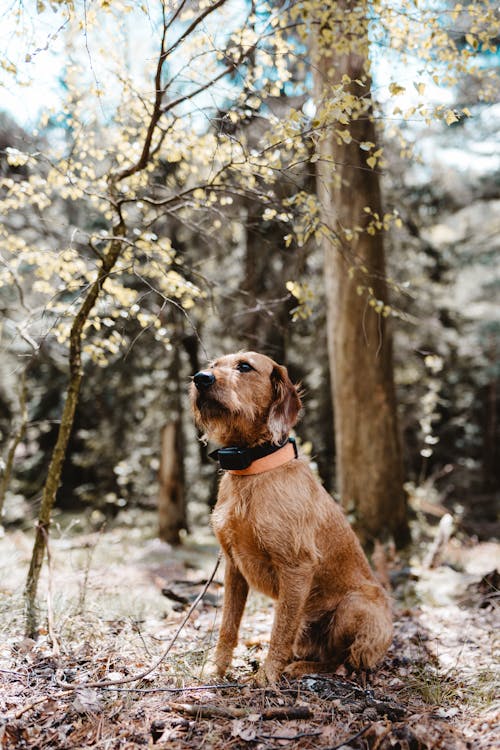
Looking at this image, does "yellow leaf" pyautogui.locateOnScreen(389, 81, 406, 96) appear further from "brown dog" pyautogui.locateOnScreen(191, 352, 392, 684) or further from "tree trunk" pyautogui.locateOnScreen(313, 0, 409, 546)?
"tree trunk" pyautogui.locateOnScreen(313, 0, 409, 546)

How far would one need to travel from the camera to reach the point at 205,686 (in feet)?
9.86

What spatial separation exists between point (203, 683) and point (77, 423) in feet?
37.0

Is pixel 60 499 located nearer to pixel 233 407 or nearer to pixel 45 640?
pixel 45 640

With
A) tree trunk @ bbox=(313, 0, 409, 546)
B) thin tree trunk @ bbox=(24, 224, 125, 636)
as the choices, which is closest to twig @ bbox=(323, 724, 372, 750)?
thin tree trunk @ bbox=(24, 224, 125, 636)

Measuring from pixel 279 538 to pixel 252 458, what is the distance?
50 cm

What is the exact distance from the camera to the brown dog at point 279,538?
10.6 feet

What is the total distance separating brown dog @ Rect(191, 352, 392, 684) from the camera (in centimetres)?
322

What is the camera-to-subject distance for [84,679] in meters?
3.07

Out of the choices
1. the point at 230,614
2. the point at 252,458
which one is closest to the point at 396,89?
the point at 252,458

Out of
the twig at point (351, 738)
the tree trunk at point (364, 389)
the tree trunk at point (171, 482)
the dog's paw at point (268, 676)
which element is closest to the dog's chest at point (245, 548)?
the dog's paw at point (268, 676)

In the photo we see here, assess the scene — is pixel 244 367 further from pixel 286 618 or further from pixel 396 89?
pixel 396 89

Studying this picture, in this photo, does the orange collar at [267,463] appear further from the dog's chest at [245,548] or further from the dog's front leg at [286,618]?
the dog's front leg at [286,618]

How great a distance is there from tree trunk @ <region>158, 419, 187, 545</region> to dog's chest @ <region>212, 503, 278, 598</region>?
25.1 ft

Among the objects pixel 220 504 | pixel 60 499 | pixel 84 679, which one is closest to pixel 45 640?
pixel 84 679
